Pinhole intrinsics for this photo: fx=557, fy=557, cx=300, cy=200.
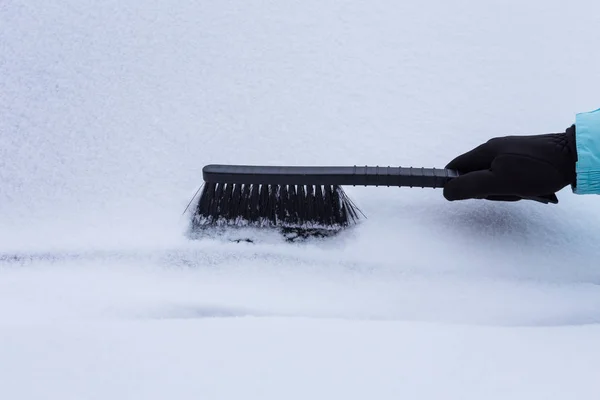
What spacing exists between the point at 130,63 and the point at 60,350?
0.59 metres

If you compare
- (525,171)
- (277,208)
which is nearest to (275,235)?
(277,208)

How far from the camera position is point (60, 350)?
74 centimetres

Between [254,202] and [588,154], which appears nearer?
[588,154]

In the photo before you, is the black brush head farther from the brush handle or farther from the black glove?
the black glove

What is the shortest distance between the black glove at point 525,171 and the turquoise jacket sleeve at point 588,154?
25mm

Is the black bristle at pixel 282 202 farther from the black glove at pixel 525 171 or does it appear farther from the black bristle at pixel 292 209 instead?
the black glove at pixel 525 171

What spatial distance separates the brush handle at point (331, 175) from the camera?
0.91m

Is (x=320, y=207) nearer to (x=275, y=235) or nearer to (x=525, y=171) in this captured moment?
(x=275, y=235)

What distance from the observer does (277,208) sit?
0.97 meters

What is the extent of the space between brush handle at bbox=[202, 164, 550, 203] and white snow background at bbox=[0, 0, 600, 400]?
0.07 meters

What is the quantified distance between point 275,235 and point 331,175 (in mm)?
144

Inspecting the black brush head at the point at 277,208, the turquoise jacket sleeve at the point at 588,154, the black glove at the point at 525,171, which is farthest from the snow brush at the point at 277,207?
the turquoise jacket sleeve at the point at 588,154

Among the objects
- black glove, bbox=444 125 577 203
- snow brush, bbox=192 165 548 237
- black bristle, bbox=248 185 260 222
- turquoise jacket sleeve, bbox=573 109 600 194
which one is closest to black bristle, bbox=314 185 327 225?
snow brush, bbox=192 165 548 237

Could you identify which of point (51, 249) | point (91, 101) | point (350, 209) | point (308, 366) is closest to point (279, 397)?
point (308, 366)
